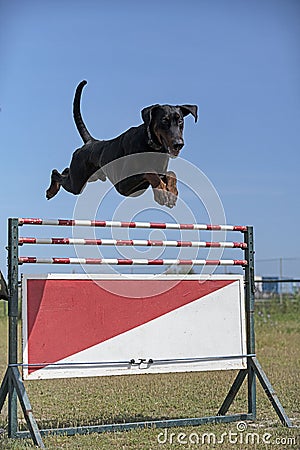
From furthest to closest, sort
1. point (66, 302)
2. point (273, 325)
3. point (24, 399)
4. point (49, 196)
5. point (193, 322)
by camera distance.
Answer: point (273, 325)
point (49, 196)
point (193, 322)
point (66, 302)
point (24, 399)

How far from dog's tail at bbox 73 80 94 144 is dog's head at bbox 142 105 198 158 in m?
1.13

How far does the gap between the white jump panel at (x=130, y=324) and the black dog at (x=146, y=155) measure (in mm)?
766

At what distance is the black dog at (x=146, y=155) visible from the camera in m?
5.26

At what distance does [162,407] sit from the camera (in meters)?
6.95

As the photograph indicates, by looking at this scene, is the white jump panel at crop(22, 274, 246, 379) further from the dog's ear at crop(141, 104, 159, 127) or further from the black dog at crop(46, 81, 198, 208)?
the dog's ear at crop(141, 104, 159, 127)

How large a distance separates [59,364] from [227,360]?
1.51 m

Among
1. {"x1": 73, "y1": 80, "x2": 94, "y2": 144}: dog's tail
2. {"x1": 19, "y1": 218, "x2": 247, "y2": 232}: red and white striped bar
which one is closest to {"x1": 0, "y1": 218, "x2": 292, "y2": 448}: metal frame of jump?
{"x1": 19, "y1": 218, "x2": 247, "y2": 232}: red and white striped bar

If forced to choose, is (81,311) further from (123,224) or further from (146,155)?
(146,155)

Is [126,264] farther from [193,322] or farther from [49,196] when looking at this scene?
[49,196]

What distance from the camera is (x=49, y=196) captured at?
662 cm

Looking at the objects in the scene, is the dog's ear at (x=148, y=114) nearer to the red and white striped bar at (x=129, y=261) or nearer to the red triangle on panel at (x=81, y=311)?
the red and white striped bar at (x=129, y=261)

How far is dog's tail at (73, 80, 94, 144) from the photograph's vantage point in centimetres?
636

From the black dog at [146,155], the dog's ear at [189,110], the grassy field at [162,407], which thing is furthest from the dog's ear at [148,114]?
the grassy field at [162,407]

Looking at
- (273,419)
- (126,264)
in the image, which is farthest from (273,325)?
(126,264)
